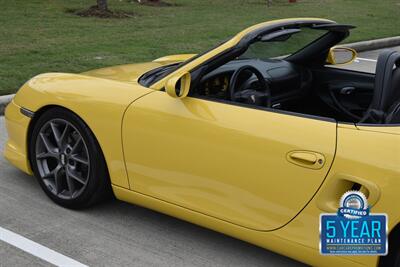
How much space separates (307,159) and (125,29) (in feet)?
29.4

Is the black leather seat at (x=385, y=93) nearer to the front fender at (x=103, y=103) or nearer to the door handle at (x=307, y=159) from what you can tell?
the door handle at (x=307, y=159)

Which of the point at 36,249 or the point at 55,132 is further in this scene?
the point at 55,132

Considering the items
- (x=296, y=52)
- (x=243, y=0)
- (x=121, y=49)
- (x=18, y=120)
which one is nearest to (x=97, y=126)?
(x=18, y=120)

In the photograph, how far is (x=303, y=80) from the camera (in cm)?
401

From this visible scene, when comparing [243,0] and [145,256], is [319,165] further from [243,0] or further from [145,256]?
[243,0]

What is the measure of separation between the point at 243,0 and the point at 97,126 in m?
15.7

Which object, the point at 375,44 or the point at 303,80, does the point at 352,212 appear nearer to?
the point at 303,80

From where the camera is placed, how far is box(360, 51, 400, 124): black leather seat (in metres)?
2.88

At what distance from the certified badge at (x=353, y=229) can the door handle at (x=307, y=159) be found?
19cm

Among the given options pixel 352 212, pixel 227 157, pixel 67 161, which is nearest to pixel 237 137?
pixel 227 157

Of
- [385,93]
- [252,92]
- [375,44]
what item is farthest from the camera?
[375,44]

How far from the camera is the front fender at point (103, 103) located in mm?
3426

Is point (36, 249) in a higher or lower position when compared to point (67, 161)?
lower

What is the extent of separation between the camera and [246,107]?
3061 mm
